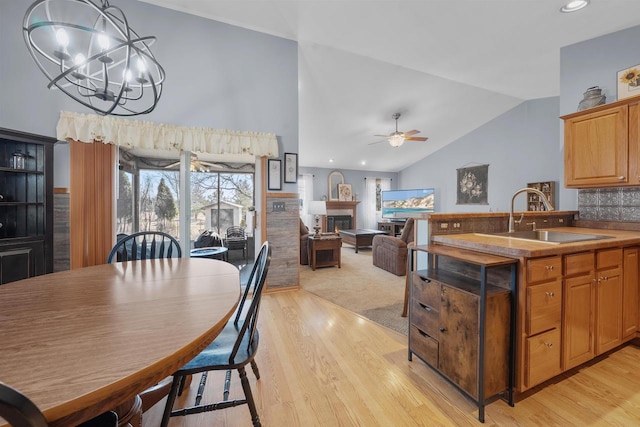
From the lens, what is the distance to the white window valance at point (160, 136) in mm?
2701

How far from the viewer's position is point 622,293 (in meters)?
1.90

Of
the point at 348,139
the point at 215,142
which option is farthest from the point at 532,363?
the point at 348,139

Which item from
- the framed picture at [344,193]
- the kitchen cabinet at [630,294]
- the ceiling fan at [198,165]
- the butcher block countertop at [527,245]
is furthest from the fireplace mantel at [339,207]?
the kitchen cabinet at [630,294]

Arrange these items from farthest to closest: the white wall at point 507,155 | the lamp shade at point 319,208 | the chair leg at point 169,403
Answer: the lamp shade at point 319,208 < the white wall at point 507,155 < the chair leg at point 169,403

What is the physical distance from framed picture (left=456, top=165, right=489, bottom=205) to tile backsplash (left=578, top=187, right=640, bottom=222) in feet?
13.5

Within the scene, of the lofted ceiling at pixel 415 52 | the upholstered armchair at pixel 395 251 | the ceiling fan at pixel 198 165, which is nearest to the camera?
the lofted ceiling at pixel 415 52

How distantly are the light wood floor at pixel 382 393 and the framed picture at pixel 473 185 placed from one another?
5278mm

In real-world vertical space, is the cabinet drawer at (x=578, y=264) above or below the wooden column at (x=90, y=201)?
below

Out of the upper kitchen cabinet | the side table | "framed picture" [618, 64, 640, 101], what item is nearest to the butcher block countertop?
the upper kitchen cabinet

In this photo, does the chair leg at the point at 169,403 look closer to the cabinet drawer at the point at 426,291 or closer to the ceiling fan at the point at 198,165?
the cabinet drawer at the point at 426,291

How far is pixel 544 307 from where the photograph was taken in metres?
1.48

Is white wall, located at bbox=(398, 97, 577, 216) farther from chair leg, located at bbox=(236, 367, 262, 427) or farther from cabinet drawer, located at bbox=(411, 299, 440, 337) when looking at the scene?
chair leg, located at bbox=(236, 367, 262, 427)

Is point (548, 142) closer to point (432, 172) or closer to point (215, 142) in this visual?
point (432, 172)

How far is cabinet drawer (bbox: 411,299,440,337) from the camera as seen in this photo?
65.8 inches
